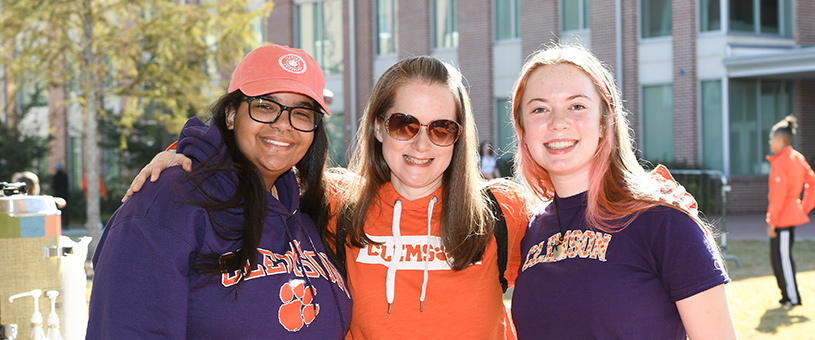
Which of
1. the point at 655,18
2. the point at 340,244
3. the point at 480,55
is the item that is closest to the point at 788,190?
the point at 340,244

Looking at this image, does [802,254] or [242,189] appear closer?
[242,189]

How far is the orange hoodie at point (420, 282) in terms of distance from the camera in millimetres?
2965

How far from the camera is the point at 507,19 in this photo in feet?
75.3

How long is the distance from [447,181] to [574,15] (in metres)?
19.6

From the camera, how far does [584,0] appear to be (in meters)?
21.6

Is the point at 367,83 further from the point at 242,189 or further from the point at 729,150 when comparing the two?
the point at 242,189

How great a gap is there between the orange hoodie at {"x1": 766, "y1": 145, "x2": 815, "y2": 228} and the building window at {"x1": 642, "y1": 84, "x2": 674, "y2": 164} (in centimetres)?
1199

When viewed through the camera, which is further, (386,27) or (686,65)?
(386,27)

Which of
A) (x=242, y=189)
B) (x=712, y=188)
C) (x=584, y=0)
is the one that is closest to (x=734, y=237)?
(x=712, y=188)

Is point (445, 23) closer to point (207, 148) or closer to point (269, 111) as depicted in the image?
point (269, 111)

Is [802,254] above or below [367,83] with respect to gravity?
below

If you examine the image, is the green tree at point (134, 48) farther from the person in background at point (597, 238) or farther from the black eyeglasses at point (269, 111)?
the person in background at point (597, 238)

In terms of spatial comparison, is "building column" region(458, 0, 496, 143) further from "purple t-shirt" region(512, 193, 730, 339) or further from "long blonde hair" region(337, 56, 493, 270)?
"purple t-shirt" region(512, 193, 730, 339)

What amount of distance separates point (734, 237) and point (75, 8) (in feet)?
43.3
